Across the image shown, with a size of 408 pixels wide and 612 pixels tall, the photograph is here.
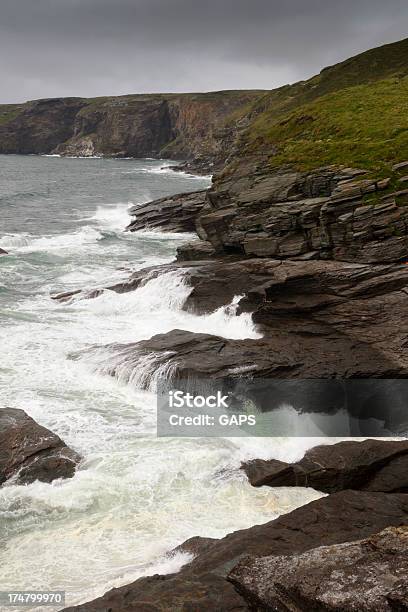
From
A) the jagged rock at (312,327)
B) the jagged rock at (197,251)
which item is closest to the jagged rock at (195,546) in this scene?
the jagged rock at (312,327)

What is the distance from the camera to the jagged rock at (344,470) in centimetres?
1628

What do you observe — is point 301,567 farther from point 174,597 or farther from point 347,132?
point 347,132

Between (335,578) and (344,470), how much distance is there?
9.91 m

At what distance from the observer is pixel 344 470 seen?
1652cm

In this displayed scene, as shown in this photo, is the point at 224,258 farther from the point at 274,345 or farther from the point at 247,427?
the point at 247,427

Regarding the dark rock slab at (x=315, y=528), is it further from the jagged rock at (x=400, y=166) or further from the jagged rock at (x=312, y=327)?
the jagged rock at (x=400, y=166)

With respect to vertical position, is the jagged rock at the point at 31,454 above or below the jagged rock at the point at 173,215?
below

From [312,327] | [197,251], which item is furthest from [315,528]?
[197,251]

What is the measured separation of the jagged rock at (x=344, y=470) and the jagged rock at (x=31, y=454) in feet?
19.3

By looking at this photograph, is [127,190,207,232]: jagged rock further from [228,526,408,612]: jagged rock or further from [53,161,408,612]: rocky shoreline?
[228,526,408,612]: jagged rock

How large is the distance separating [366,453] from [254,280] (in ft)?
47.5

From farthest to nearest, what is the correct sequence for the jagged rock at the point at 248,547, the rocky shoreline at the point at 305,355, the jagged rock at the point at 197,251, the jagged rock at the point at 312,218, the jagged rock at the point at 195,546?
the jagged rock at the point at 197,251 < the jagged rock at the point at 312,218 < the jagged rock at the point at 195,546 < the jagged rock at the point at 248,547 < the rocky shoreline at the point at 305,355

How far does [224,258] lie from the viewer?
118 ft

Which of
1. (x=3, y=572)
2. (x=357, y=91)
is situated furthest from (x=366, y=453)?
(x=357, y=91)
